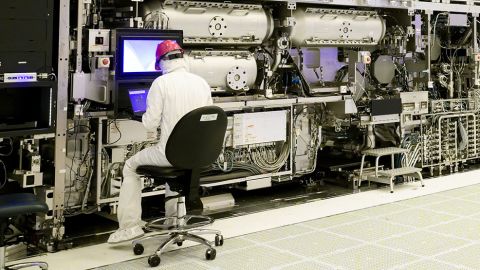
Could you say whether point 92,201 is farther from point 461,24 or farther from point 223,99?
point 461,24

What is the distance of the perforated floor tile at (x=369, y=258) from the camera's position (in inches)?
159

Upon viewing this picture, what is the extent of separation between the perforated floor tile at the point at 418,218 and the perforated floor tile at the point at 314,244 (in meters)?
0.82

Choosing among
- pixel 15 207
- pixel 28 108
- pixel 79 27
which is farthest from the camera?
pixel 79 27

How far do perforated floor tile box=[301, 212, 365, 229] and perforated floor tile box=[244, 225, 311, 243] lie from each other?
0.14 meters

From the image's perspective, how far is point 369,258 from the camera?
4.18m

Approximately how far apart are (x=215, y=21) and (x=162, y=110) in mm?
1802

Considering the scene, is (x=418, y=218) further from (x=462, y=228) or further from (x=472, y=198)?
(x=472, y=198)

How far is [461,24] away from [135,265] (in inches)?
230

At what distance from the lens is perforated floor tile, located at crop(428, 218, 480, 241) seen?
187 inches

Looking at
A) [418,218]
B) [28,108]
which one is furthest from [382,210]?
[28,108]

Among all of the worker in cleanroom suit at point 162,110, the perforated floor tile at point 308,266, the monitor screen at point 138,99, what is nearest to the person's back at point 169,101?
the worker in cleanroom suit at point 162,110

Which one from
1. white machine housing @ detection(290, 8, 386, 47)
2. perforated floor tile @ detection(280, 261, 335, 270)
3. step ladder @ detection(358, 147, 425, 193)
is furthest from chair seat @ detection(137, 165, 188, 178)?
step ladder @ detection(358, 147, 425, 193)

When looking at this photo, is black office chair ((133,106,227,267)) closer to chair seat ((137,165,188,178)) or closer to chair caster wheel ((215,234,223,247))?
chair seat ((137,165,188,178))

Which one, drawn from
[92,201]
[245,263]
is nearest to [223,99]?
[92,201]
